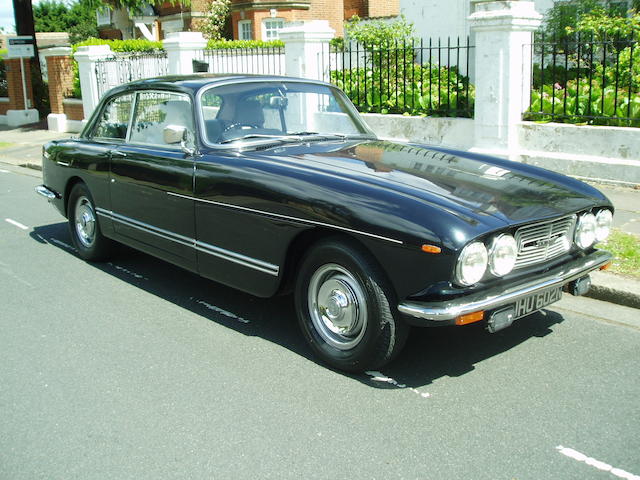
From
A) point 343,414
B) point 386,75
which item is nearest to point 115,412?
point 343,414

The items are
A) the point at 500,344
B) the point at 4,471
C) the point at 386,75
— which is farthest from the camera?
the point at 386,75

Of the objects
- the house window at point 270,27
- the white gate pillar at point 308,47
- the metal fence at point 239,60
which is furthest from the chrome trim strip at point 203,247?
the house window at point 270,27

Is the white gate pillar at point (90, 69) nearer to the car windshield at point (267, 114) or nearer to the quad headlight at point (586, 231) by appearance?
the car windshield at point (267, 114)

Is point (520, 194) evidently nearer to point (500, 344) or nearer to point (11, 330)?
point (500, 344)

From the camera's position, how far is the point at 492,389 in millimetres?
4109

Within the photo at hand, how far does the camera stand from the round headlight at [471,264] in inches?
149

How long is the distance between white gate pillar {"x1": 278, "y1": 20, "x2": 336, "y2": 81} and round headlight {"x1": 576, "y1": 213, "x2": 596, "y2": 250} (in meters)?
8.65

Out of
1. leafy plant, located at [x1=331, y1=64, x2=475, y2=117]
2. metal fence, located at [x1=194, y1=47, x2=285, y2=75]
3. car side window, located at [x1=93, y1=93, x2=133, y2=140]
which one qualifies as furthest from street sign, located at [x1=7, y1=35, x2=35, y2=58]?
car side window, located at [x1=93, y1=93, x2=133, y2=140]

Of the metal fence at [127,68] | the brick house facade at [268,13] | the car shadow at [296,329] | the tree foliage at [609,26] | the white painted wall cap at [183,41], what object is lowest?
the car shadow at [296,329]

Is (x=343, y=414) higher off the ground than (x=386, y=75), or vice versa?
(x=386, y=75)

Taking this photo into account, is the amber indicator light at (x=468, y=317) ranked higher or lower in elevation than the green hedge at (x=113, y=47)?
lower

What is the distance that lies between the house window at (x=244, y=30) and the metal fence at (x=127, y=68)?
12.0 meters

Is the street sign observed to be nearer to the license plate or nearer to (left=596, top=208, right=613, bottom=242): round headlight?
(left=596, top=208, right=613, bottom=242): round headlight

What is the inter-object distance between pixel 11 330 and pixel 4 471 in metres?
2.06
